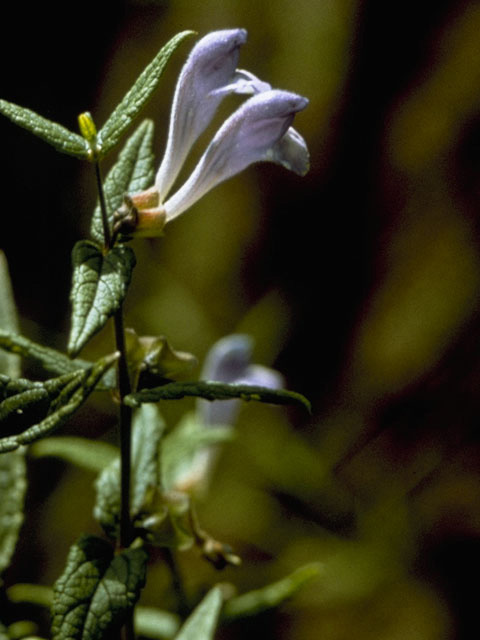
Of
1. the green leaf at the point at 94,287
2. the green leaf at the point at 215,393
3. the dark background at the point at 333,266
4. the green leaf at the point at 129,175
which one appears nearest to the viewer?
the green leaf at the point at 94,287

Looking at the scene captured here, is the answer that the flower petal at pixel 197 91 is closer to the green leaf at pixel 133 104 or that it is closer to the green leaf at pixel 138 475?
the green leaf at pixel 133 104

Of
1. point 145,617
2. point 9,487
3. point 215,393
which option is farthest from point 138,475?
point 145,617

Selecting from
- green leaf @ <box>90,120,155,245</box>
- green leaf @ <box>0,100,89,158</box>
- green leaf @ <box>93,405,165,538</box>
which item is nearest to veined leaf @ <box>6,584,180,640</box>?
green leaf @ <box>93,405,165,538</box>

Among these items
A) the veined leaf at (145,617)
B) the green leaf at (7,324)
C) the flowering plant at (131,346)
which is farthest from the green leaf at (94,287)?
the veined leaf at (145,617)

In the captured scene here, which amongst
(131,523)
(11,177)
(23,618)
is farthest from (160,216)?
(11,177)

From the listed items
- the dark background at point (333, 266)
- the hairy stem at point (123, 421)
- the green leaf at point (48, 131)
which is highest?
the green leaf at point (48, 131)

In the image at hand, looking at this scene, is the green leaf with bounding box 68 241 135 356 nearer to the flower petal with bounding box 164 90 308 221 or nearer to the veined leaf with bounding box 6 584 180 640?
the flower petal with bounding box 164 90 308 221

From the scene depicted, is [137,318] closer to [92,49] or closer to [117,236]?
[92,49]

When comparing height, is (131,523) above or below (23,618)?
above
